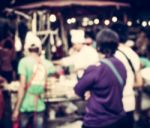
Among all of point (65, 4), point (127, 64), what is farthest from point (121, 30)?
point (65, 4)

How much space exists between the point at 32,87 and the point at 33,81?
0.11m

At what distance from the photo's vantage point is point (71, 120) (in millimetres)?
9562

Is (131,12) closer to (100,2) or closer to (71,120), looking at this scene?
(100,2)

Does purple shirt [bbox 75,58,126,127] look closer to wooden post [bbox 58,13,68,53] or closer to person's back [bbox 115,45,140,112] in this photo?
person's back [bbox 115,45,140,112]

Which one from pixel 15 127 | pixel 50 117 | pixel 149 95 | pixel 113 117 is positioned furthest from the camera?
pixel 149 95

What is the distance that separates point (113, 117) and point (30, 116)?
2705 mm

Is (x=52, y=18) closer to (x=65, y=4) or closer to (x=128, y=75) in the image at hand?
(x=65, y=4)

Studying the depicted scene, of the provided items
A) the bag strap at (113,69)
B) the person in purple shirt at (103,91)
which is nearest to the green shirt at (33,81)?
the person in purple shirt at (103,91)

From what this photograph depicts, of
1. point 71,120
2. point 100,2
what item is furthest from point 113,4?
point 71,120

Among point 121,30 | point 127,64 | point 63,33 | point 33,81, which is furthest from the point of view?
point 63,33

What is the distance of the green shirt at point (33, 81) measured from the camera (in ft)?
26.5

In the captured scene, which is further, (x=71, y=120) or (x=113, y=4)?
(x=113, y=4)

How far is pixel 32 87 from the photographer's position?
8.28 meters

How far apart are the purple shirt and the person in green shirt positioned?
2276mm
